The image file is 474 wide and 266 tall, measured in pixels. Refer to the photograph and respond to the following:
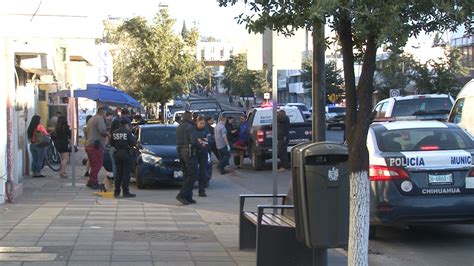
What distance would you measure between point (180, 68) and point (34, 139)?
17.5m

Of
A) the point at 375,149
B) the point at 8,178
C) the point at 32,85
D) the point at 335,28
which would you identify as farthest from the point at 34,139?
the point at 335,28

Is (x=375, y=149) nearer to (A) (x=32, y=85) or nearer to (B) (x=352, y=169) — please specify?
(B) (x=352, y=169)

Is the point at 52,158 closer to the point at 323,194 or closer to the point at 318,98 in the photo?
the point at 318,98

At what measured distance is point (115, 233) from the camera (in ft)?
30.4

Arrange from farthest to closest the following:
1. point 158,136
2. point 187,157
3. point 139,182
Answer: point 158,136
point 139,182
point 187,157

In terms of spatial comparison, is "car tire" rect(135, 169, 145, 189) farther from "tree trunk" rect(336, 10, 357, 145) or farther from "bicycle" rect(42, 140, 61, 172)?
"tree trunk" rect(336, 10, 357, 145)

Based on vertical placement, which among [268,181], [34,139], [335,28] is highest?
[335,28]

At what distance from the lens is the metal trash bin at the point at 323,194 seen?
19.7ft

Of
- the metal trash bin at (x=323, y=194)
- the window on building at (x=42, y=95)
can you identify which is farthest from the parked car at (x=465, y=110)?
the window on building at (x=42, y=95)

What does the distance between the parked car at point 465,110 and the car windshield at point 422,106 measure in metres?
3.44

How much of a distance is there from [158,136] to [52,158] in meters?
5.36

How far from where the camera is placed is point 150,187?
647 inches

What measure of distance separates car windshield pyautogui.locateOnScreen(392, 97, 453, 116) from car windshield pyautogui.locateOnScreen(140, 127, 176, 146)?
636 cm

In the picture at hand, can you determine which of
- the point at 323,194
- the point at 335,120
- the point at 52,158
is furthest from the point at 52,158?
the point at 335,120
